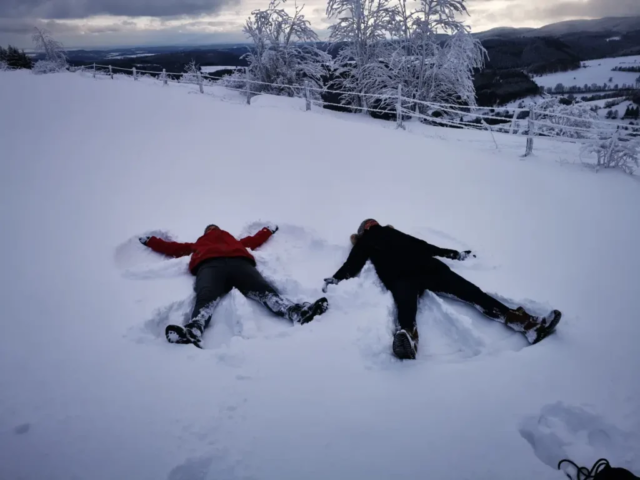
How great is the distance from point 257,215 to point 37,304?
104 inches

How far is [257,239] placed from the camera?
4.26 meters

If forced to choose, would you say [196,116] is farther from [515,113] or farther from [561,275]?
[561,275]

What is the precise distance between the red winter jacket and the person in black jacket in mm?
1057

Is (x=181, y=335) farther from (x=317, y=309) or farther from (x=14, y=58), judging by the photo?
(x=14, y=58)

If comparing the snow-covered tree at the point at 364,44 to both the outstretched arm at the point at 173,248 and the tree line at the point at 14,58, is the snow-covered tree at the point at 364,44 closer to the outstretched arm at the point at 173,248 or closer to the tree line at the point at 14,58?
the outstretched arm at the point at 173,248

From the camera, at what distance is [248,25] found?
1728 cm

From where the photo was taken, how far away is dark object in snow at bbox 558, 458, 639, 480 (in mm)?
1718

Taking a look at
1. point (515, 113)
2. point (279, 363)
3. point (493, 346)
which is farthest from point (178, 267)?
point (515, 113)

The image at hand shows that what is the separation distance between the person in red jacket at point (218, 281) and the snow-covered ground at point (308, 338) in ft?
0.45

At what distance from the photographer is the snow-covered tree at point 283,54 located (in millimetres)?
16859

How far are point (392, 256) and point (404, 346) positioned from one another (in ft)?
3.72

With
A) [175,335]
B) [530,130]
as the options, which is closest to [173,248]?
[175,335]

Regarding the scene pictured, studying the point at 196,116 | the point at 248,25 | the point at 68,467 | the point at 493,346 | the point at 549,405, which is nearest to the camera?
the point at 68,467

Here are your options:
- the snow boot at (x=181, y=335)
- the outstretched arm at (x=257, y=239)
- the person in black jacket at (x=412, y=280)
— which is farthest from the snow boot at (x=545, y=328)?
the outstretched arm at (x=257, y=239)
